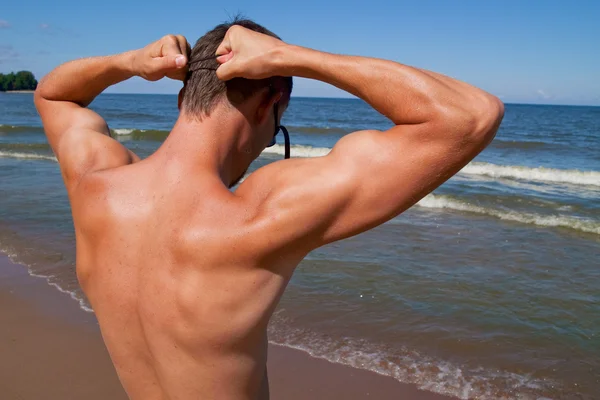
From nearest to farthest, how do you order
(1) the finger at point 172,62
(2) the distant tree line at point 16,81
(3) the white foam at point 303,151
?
(1) the finger at point 172,62 < (3) the white foam at point 303,151 < (2) the distant tree line at point 16,81

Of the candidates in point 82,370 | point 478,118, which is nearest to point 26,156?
point 82,370

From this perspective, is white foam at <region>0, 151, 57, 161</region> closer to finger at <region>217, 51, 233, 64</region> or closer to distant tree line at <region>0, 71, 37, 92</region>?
finger at <region>217, 51, 233, 64</region>

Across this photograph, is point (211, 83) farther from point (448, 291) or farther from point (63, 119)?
point (448, 291)

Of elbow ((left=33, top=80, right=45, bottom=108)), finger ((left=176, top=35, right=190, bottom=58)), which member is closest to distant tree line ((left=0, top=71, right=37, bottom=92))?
elbow ((left=33, top=80, right=45, bottom=108))

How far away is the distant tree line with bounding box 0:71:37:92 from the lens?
113625 millimetres

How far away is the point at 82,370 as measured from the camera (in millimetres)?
4055

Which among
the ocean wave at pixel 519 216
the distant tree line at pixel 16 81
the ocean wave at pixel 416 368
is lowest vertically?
the ocean wave at pixel 416 368

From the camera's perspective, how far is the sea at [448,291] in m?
4.25

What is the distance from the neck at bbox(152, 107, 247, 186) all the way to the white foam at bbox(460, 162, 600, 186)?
1447 centimetres

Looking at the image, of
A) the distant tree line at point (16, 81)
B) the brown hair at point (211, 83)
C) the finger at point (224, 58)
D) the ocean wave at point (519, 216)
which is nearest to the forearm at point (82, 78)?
the brown hair at point (211, 83)

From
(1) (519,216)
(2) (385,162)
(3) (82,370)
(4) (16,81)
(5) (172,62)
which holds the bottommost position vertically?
(3) (82,370)

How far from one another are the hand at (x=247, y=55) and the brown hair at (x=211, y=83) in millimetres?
33

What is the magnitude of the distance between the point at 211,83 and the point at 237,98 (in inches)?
3.1

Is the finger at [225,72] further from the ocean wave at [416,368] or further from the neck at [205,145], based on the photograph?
the ocean wave at [416,368]
